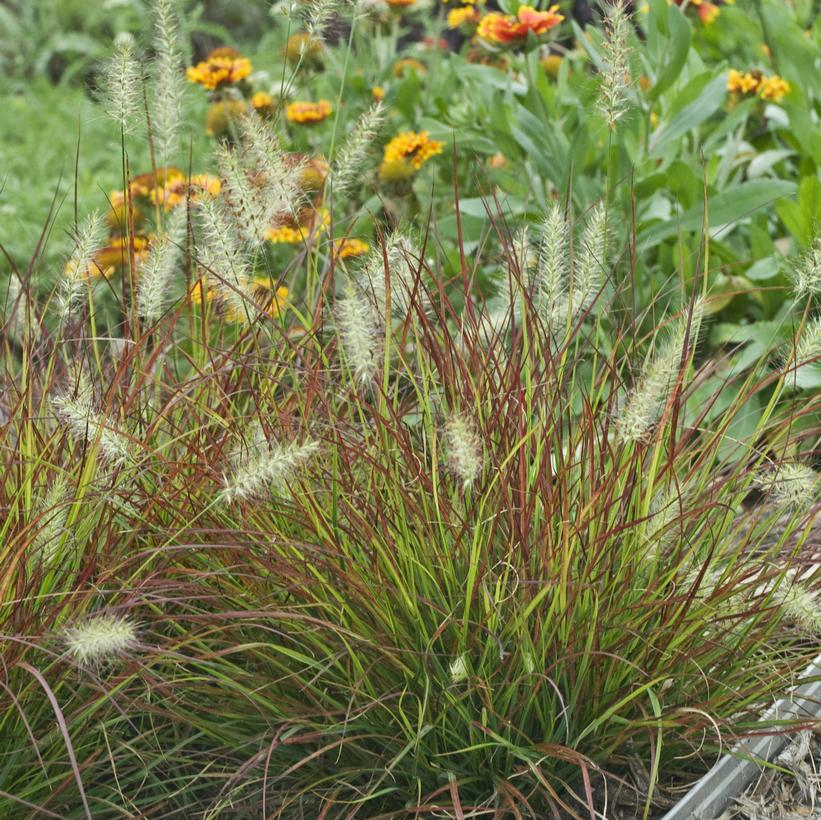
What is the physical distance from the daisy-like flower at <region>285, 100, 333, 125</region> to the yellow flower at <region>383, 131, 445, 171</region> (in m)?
0.47

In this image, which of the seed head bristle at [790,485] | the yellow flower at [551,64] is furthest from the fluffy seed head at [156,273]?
the yellow flower at [551,64]

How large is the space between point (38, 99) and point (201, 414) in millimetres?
6414

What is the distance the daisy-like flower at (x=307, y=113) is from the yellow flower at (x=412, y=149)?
474mm

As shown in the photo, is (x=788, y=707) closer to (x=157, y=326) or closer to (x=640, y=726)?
(x=640, y=726)

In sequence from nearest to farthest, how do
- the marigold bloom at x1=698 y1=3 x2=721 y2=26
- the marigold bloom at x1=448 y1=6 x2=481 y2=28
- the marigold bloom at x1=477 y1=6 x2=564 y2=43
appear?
1. the marigold bloom at x1=477 y1=6 x2=564 y2=43
2. the marigold bloom at x1=448 y1=6 x2=481 y2=28
3. the marigold bloom at x1=698 y1=3 x2=721 y2=26

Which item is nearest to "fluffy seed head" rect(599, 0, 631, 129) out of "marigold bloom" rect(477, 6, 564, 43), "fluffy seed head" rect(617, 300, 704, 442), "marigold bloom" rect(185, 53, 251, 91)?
"fluffy seed head" rect(617, 300, 704, 442)

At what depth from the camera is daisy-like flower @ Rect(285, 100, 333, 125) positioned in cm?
353

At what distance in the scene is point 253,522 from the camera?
1770 mm

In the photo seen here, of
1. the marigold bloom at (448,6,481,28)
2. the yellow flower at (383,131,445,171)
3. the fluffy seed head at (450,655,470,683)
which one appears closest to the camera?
the fluffy seed head at (450,655,470,683)

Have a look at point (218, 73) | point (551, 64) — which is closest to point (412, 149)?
point (218, 73)

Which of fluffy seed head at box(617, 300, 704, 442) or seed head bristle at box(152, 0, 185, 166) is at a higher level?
seed head bristle at box(152, 0, 185, 166)

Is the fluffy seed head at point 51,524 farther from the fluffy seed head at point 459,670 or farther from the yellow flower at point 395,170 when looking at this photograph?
the yellow flower at point 395,170

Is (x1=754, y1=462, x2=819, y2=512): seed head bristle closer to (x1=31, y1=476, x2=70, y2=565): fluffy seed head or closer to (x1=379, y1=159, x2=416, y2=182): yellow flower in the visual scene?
(x1=31, y1=476, x2=70, y2=565): fluffy seed head

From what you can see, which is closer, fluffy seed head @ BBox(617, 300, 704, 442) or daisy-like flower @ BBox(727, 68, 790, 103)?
fluffy seed head @ BBox(617, 300, 704, 442)
